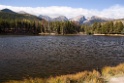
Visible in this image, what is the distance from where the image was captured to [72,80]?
77.9 feet

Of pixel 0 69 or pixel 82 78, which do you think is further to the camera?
pixel 0 69

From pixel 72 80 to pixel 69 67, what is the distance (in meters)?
15.8

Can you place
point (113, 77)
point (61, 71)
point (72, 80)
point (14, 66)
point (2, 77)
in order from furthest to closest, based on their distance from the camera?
point (14, 66) < point (61, 71) < point (2, 77) < point (113, 77) < point (72, 80)

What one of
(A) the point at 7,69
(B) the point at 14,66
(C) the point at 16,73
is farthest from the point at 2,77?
(B) the point at 14,66

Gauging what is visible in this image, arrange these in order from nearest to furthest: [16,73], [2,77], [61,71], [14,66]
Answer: [2,77], [16,73], [61,71], [14,66]

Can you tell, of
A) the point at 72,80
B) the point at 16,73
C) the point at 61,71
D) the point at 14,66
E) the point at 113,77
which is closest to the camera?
the point at 72,80

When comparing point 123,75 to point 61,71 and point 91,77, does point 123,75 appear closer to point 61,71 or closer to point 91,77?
point 91,77

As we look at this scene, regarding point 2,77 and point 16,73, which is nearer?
point 2,77

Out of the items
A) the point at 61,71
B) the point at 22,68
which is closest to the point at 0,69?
the point at 22,68

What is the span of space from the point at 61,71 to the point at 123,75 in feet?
40.3

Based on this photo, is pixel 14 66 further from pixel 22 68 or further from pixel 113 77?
pixel 113 77

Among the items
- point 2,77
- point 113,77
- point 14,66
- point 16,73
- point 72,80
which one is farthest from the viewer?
point 14,66

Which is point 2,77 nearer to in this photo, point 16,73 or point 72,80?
point 16,73

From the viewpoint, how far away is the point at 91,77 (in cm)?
2409
